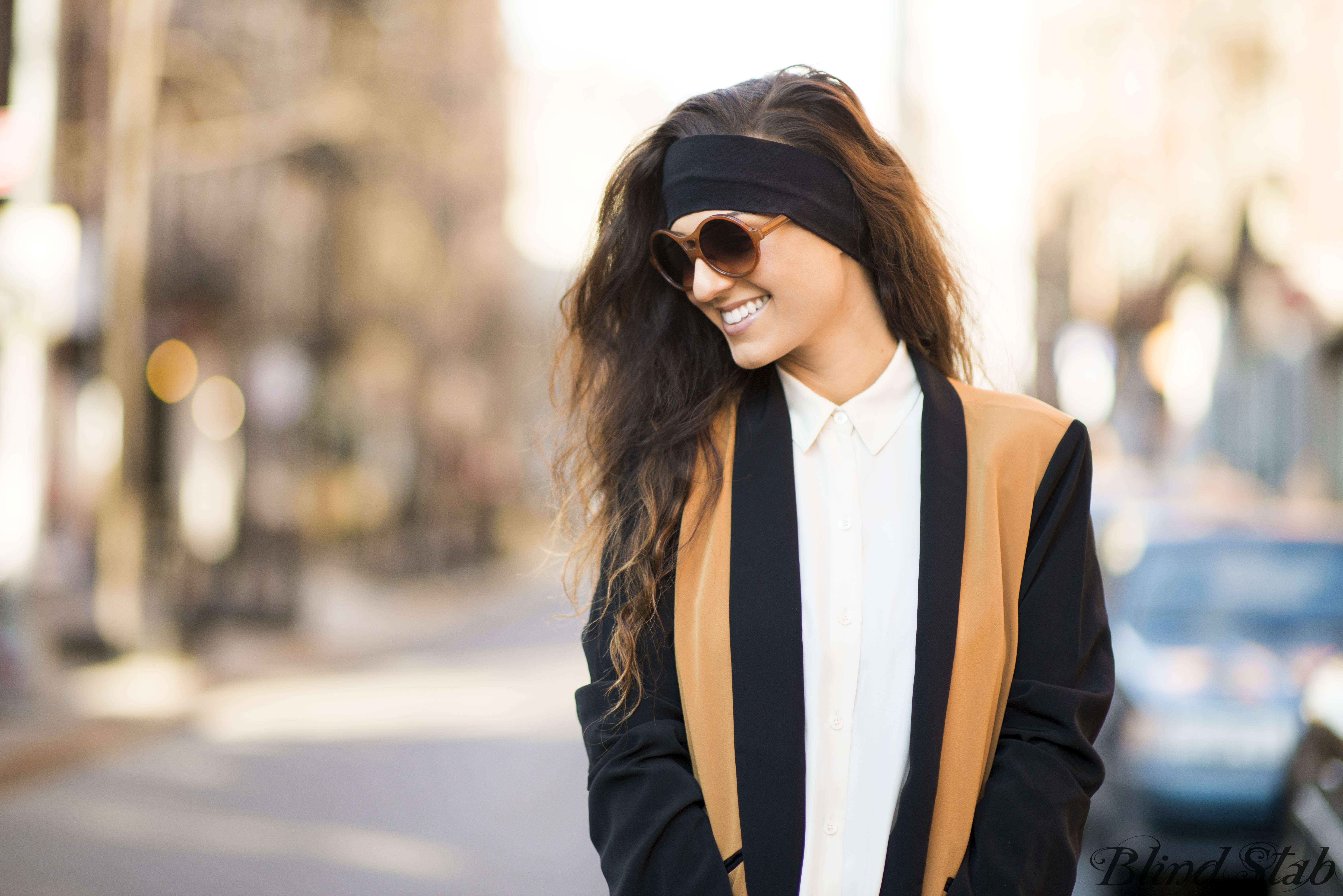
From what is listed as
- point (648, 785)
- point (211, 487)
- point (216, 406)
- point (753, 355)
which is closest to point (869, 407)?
point (753, 355)

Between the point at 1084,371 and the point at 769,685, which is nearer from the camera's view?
the point at 769,685

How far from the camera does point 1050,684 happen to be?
183 cm

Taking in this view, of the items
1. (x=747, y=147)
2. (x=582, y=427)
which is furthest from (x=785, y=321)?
(x=582, y=427)

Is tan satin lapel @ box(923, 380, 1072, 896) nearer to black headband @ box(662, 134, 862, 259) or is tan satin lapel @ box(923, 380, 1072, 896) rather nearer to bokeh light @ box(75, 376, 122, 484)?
black headband @ box(662, 134, 862, 259)

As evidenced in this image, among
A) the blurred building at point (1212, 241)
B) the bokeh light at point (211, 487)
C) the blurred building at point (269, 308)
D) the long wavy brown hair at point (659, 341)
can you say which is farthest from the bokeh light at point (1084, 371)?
the long wavy brown hair at point (659, 341)

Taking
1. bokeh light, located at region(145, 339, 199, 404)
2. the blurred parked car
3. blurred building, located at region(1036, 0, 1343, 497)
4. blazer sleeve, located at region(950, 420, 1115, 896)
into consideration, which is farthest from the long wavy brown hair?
bokeh light, located at region(145, 339, 199, 404)

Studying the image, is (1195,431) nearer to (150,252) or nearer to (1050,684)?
(150,252)

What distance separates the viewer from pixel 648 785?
184 centimetres

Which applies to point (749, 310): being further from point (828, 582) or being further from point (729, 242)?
point (828, 582)

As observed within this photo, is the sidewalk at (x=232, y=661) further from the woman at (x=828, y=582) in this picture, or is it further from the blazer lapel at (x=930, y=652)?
the blazer lapel at (x=930, y=652)

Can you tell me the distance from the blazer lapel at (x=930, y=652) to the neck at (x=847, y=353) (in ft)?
0.65

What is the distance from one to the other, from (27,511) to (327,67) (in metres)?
17.1

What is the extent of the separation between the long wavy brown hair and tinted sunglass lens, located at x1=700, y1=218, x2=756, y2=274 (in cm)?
17

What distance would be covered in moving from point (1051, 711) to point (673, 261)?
2.88ft
